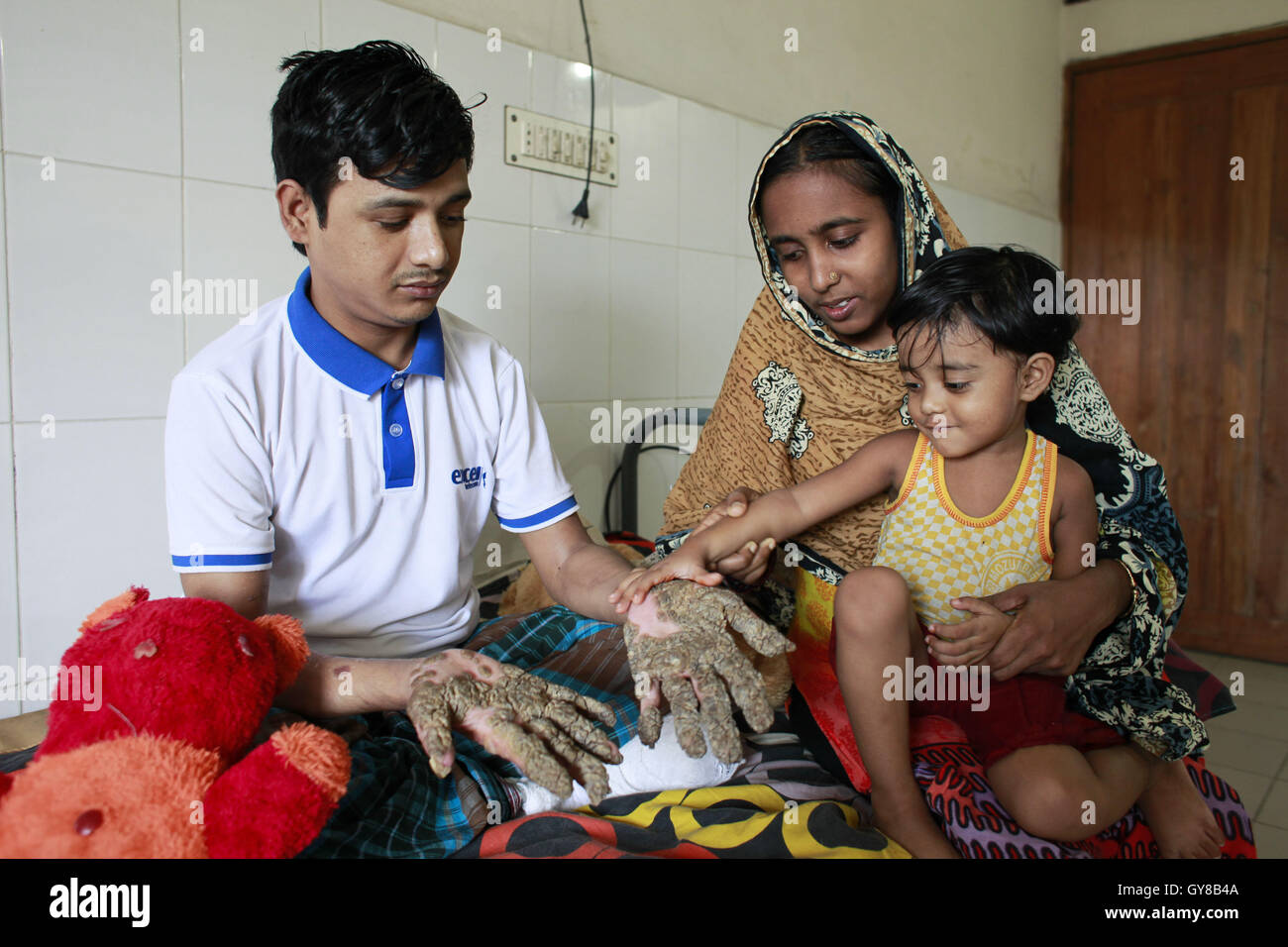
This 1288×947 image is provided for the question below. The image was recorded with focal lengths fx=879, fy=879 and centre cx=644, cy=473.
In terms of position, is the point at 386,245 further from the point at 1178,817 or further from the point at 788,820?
the point at 1178,817

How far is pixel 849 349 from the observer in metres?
1.40

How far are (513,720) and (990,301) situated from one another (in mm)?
823

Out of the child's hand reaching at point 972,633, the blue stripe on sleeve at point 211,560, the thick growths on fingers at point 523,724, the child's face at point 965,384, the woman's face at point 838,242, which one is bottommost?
the thick growths on fingers at point 523,724

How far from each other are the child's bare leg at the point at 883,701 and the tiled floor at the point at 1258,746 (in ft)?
5.32

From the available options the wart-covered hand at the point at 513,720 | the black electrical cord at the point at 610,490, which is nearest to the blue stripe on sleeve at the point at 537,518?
the wart-covered hand at the point at 513,720

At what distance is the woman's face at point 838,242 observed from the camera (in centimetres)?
132

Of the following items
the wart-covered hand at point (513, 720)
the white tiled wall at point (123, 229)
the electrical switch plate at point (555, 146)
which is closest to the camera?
the wart-covered hand at point (513, 720)

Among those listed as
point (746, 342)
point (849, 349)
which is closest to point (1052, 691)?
point (849, 349)

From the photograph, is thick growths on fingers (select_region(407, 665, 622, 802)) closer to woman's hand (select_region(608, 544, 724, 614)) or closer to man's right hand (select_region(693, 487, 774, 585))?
woman's hand (select_region(608, 544, 724, 614))

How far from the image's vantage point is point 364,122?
1.04m

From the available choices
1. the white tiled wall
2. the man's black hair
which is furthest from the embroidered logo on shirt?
the white tiled wall

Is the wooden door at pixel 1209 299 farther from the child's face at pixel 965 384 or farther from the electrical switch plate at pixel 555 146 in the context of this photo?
the child's face at pixel 965 384
